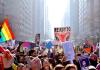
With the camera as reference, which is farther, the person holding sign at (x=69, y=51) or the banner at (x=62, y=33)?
the banner at (x=62, y=33)

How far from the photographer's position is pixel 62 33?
631 inches

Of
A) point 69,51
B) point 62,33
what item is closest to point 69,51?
point 69,51

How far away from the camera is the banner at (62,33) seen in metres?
15.7

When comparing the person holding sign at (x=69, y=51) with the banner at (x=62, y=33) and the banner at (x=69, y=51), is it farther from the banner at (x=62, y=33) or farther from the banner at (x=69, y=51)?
the banner at (x=62, y=33)

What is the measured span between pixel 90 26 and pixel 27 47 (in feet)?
306

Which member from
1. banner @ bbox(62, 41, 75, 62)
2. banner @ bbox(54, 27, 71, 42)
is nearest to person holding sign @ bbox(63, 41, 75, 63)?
banner @ bbox(62, 41, 75, 62)

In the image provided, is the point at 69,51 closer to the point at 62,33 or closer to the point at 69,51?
the point at 69,51

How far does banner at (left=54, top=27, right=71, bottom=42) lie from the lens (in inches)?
617

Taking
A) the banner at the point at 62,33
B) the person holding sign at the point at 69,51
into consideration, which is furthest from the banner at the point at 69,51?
the banner at the point at 62,33

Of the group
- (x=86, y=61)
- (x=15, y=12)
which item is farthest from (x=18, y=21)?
(x=86, y=61)

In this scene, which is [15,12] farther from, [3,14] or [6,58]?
[6,58]

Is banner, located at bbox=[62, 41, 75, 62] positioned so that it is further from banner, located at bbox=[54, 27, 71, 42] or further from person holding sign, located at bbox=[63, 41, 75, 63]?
banner, located at bbox=[54, 27, 71, 42]

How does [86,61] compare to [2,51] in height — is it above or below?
below

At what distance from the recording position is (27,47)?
16562 mm
